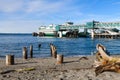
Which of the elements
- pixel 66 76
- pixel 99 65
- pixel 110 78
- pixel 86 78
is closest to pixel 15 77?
pixel 66 76

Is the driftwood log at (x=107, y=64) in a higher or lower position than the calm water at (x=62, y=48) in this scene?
higher

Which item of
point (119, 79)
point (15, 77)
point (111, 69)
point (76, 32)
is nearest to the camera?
point (111, 69)

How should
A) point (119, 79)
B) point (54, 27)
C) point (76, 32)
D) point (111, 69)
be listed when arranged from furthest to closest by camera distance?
point (54, 27)
point (76, 32)
point (119, 79)
point (111, 69)

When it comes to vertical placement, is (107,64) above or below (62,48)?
above

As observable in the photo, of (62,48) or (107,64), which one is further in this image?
(62,48)

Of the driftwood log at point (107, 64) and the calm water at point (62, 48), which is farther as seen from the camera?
the calm water at point (62, 48)

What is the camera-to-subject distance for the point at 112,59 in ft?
37.0

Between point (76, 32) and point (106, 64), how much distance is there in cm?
14941

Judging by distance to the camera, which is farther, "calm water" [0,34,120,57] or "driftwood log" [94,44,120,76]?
"calm water" [0,34,120,57]

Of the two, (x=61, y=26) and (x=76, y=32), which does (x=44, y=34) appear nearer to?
(x=61, y=26)

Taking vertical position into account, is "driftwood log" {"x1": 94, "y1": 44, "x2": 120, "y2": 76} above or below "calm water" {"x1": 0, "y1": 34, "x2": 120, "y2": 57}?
above

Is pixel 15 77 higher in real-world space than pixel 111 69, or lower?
lower

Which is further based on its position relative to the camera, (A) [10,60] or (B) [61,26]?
(B) [61,26]

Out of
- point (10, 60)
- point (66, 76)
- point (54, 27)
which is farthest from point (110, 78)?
point (54, 27)
